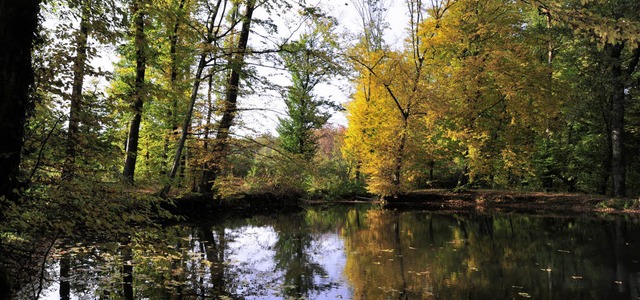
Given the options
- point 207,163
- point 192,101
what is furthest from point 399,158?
point 192,101

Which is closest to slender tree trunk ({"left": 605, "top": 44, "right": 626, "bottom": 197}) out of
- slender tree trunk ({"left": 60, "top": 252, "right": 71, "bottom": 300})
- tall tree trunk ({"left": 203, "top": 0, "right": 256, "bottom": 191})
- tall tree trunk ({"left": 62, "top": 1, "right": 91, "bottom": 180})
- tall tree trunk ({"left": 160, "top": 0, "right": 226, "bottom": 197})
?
tall tree trunk ({"left": 203, "top": 0, "right": 256, "bottom": 191})

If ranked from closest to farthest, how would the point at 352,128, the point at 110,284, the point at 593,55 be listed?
the point at 110,284, the point at 593,55, the point at 352,128

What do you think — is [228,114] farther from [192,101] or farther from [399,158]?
[399,158]

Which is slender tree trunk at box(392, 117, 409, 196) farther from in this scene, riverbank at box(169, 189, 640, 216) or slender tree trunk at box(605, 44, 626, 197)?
slender tree trunk at box(605, 44, 626, 197)

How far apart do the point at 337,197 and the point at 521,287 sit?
1824 cm

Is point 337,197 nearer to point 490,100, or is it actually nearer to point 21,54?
point 490,100

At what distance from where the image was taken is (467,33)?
18.6 metres

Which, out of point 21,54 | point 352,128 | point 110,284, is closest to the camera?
point 21,54

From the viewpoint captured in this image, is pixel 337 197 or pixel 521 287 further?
pixel 337 197

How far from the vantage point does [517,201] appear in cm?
1852

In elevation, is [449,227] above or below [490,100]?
below

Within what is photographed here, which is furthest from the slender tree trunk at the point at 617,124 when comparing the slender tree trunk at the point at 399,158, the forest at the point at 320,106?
the slender tree trunk at the point at 399,158

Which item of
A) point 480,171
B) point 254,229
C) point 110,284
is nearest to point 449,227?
point 254,229

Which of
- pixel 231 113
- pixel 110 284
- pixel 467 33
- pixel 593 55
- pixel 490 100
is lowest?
pixel 110 284
